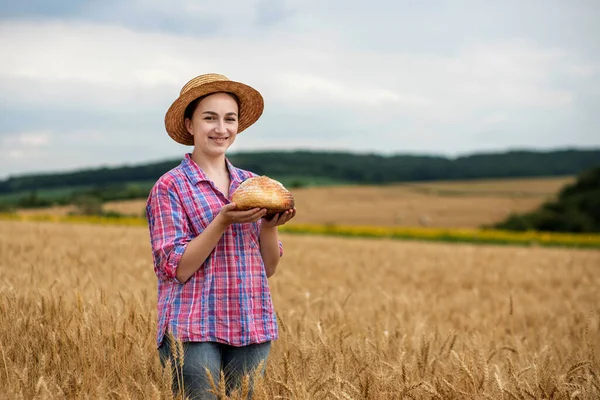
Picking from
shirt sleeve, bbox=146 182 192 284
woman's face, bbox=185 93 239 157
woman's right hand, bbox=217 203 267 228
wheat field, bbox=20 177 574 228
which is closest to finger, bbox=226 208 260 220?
woman's right hand, bbox=217 203 267 228

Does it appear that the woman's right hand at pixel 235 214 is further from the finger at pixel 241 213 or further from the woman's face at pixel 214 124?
the woman's face at pixel 214 124

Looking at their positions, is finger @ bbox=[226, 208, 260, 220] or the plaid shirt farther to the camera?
the plaid shirt

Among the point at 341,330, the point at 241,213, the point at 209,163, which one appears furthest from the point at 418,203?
the point at 241,213

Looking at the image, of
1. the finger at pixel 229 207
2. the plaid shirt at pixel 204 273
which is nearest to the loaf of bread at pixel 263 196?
the finger at pixel 229 207

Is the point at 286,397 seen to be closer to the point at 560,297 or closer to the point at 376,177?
the point at 560,297

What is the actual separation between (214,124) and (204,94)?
16 centimetres

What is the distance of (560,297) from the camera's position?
838 centimetres

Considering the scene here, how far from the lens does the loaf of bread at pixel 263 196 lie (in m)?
2.58

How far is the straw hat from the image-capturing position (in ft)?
9.37

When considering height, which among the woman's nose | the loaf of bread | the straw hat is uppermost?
the straw hat

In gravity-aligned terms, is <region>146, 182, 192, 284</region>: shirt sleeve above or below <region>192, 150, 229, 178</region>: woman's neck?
below

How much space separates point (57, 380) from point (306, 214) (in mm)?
29588

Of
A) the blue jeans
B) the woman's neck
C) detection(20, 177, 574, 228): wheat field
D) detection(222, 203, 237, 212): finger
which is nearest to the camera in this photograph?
detection(222, 203, 237, 212): finger

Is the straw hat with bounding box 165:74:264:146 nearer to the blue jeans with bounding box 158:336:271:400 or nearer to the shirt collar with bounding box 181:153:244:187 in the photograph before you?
the shirt collar with bounding box 181:153:244:187
